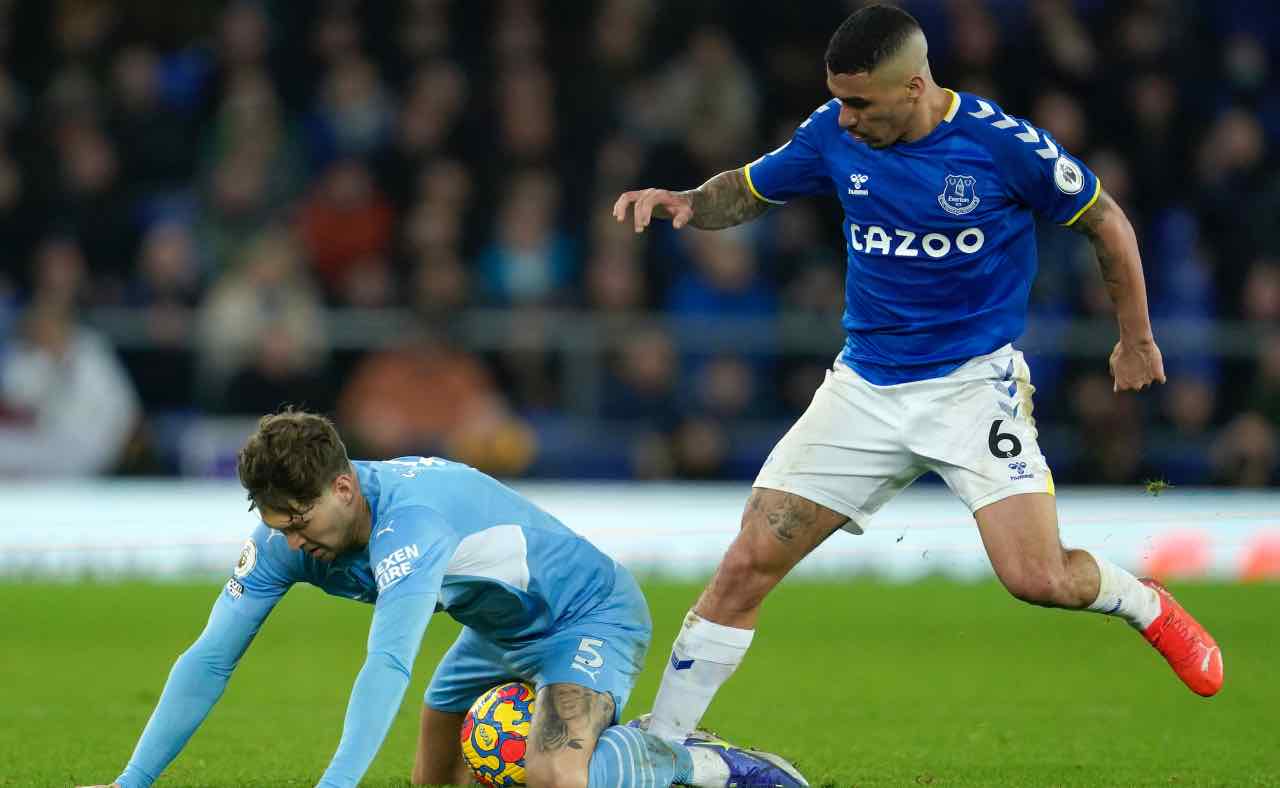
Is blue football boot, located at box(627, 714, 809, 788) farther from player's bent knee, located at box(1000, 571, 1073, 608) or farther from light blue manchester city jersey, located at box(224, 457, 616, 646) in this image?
player's bent knee, located at box(1000, 571, 1073, 608)

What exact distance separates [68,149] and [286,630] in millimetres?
5154

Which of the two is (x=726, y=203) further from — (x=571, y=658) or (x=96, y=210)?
(x=96, y=210)

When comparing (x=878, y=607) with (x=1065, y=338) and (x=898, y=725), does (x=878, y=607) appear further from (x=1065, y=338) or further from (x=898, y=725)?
(x=898, y=725)

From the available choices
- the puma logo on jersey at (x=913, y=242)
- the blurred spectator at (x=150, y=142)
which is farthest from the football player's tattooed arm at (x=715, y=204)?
the blurred spectator at (x=150, y=142)

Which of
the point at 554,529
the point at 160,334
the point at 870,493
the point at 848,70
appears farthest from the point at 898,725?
the point at 160,334

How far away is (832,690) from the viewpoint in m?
8.12

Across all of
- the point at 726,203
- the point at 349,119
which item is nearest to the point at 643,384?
the point at 349,119

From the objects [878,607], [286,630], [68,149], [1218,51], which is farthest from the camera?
[1218,51]

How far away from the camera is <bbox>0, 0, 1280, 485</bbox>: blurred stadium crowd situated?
41.3 feet

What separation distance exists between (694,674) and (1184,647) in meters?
1.52

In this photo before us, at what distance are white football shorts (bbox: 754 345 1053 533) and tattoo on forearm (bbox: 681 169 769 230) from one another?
0.61 metres

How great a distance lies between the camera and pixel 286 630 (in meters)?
10.2

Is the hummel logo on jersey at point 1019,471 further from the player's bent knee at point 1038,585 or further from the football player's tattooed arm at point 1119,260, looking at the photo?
the football player's tattooed arm at point 1119,260

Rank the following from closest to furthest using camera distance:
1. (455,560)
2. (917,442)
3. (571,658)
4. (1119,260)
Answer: (455,560) → (571,658) → (1119,260) → (917,442)
